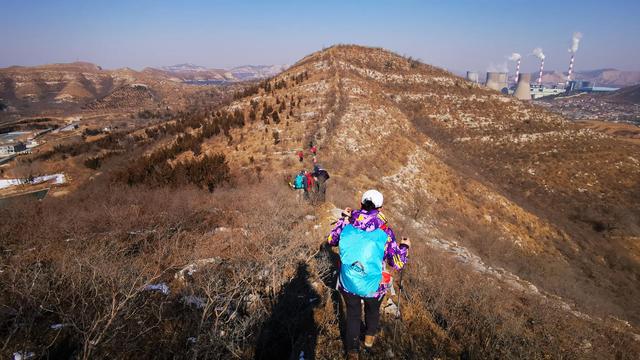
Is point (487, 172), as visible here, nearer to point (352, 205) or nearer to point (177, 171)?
point (352, 205)

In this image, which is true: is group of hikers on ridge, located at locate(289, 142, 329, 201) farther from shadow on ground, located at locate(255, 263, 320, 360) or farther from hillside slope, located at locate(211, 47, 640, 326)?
shadow on ground, located at locate(255, 263, 320, 360)

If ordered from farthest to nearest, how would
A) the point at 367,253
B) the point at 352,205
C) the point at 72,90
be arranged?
the point at 72,90 < the point at 352,205 < the point at 367,253

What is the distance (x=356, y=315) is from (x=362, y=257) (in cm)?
73

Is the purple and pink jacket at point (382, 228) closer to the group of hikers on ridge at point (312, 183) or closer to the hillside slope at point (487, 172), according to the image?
the group of hikers on ridge at point (312, 183)

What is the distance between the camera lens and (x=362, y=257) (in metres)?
2.90

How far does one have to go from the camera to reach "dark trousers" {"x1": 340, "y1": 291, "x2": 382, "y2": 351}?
3074 mm

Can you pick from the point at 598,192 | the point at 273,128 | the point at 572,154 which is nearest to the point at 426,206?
the point at 273,128

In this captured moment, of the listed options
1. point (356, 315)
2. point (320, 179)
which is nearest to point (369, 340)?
point (356, 315)

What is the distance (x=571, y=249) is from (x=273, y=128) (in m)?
16.8

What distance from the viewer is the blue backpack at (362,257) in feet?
9.51

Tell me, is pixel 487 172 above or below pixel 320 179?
below

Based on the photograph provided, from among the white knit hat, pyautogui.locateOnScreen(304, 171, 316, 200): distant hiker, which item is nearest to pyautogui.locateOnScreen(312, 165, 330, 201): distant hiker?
pyautogui.locateOnScreen(304, 171, 316, 200): distant hiker

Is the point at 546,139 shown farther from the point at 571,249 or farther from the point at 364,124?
the point at 364,124

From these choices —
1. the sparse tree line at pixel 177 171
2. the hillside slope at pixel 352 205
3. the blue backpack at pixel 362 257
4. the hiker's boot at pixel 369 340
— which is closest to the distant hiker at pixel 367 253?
the blue backpack at pixel 362 257
